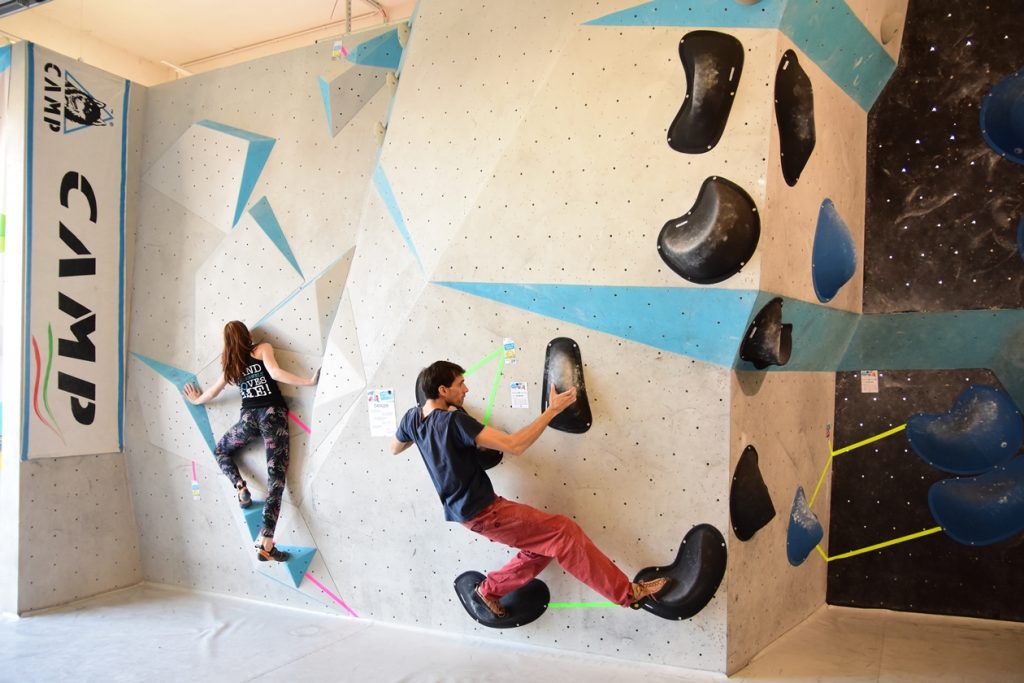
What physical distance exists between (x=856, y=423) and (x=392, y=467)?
2.56m

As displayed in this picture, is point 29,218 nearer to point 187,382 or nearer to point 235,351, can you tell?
point 187,382

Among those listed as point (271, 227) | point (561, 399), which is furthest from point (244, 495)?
point (561, 399)

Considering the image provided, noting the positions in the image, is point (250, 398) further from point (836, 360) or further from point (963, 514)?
point (963, 514)

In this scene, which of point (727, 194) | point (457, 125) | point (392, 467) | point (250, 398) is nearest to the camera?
point (727, 194)

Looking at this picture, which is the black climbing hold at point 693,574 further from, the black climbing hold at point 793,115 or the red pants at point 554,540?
the black climbing hold at point 793,115

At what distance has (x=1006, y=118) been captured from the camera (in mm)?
3980

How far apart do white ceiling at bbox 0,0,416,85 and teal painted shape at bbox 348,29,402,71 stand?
176 cm

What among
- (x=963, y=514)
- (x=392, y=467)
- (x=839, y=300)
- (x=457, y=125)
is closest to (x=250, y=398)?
(x=392, y=467)

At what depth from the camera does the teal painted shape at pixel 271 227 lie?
4793mm

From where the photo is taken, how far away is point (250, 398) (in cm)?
473

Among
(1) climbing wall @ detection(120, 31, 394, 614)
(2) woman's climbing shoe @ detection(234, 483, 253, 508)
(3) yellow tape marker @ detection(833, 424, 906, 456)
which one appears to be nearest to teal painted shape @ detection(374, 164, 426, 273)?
(1) climbing wall @ detection(120, 31, 394, 614)

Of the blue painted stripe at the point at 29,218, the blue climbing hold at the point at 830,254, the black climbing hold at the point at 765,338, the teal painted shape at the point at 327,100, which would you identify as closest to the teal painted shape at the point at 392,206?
the teal painted shape at the point at 327,100

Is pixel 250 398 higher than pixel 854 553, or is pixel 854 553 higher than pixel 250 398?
pixel 250 398

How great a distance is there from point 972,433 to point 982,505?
1.21 ft
